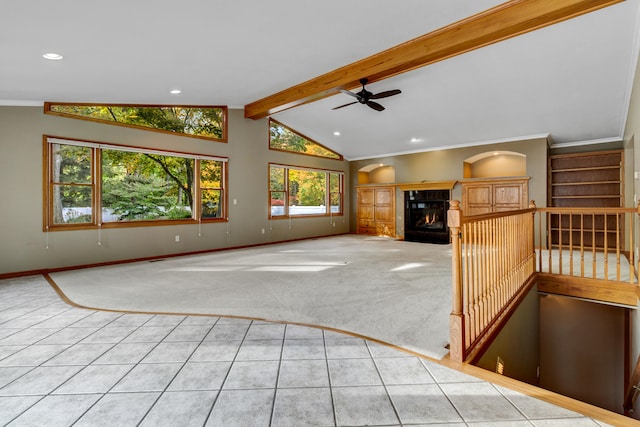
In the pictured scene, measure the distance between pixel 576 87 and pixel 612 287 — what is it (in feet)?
10.5

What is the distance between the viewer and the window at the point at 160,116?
5387 mm

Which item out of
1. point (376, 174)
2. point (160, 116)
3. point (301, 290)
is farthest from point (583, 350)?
point (160, 116)

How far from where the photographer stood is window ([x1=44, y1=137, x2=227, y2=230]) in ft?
17.2

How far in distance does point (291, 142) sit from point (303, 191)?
146 cm

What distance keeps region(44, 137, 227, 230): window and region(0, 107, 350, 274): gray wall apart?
0.52ft

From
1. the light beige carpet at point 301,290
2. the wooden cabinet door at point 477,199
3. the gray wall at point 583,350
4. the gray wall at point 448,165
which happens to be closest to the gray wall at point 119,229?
the light beige carpet at point 301,290

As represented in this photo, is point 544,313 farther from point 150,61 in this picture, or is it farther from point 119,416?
point 150,61

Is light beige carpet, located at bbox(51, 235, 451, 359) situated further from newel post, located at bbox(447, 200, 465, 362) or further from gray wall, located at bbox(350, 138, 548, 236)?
gray wall, located at bbox(350, 138, 548, 236)

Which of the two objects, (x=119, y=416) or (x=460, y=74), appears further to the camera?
(x=460, y=74)

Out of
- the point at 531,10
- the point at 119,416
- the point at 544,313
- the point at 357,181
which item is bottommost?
the point at 544,313

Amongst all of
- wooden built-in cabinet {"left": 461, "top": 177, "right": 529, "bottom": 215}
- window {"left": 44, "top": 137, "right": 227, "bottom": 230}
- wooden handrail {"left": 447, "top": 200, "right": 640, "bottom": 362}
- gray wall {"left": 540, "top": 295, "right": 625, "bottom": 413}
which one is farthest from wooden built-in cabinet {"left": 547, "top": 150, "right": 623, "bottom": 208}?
window {"left": 44, "top": 137, "right": 227, "bottom": 230}

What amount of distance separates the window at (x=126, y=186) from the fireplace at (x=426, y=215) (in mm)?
5246

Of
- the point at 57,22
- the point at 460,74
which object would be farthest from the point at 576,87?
the point at 57,22

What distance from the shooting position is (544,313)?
16.8 feet
